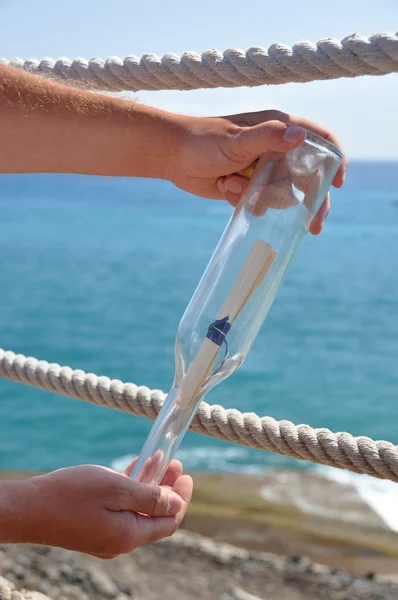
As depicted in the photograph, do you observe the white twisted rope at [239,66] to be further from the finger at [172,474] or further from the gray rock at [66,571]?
the gray rock at [66,571]

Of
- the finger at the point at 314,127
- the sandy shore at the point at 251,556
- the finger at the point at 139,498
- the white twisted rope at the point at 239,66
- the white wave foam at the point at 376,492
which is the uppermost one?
the white twisted rope at the point at 239,66

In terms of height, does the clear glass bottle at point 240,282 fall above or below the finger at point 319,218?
below

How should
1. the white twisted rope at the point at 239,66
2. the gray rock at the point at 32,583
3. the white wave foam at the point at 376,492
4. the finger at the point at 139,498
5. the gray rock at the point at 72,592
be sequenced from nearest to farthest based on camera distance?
the finger at the point at 139,498
the white twisted rope at the point at 239,66
the gray rock at the point at 32,583
the gray rock at the point at 72,592
the white wave foam at the point at 376,492

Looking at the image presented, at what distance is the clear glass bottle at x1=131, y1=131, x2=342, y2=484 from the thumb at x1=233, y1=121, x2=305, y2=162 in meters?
0.02

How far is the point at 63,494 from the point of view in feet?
2.48

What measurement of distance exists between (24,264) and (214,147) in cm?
1194

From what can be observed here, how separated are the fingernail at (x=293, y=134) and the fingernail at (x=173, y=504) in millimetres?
381

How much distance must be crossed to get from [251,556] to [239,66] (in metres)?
2.59

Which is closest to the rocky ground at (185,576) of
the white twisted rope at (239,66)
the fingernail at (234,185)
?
the white twisted rope at (239,66)

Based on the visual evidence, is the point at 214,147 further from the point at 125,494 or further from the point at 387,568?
the point at 387,568

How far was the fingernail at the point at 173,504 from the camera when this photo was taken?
2.49ft

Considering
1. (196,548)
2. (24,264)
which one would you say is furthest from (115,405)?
(24,264)

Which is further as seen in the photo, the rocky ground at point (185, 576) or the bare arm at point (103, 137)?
the rocky ground at point (185, 576)

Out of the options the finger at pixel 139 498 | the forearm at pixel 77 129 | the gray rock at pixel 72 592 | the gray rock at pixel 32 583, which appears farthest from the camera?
the gray rock at pixel 72 592
